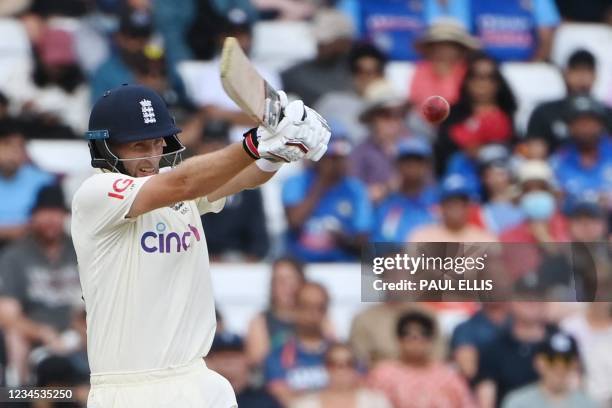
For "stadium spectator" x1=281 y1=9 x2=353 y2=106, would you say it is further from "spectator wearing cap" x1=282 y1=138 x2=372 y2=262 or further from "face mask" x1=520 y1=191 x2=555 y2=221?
"face mask" x1=520 y1=191 x2=555 y2=221

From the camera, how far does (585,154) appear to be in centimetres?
1132

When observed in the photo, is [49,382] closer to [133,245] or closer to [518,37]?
[133,245]

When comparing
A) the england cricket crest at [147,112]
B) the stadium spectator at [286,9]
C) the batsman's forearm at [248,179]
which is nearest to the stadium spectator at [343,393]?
the stadium spectator at [286,9]

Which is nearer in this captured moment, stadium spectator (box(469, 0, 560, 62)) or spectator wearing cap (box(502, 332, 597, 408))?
spectator wearing cap (box(502, 332, 597, 408))

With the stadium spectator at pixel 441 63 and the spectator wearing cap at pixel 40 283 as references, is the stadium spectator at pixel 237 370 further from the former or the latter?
the stadium spectator at pixel 441 63

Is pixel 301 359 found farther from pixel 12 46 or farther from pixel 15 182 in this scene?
pixel 12 46

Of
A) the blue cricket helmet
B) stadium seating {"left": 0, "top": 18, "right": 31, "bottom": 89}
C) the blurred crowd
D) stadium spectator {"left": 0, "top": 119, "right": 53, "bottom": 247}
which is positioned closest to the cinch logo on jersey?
the blue cricket helmet

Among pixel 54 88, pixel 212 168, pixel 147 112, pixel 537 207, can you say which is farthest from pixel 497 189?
pixel 212 168

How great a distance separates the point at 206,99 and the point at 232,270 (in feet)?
5.53

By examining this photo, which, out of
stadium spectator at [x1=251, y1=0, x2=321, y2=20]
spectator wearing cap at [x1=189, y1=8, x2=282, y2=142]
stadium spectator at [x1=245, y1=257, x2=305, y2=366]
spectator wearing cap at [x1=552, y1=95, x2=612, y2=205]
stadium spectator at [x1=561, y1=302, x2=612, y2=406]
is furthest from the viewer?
stadium spectator at [x1=251, y1=0, x2=321, y2=20]

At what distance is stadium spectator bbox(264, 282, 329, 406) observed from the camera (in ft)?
29.8

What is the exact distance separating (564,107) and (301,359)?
3.76 m

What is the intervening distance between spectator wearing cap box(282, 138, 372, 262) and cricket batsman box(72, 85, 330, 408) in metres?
5.01

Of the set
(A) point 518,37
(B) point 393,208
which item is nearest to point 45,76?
(B) point 393,208
